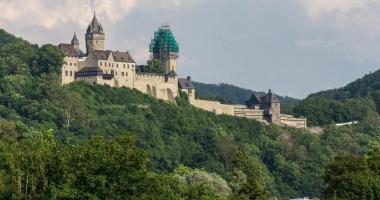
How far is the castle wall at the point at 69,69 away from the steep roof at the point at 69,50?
2.63 feet

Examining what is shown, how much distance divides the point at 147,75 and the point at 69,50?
9.43 m

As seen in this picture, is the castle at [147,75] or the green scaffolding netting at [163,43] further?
the green scaffolding netting at [163,43]

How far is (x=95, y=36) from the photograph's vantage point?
155125mm

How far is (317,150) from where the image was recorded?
158250 mm

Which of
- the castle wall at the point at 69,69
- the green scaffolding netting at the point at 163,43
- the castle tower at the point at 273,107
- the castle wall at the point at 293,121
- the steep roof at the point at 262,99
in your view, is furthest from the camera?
the green scaffolding netting at the point at 163,43

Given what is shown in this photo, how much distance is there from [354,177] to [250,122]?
7968cm

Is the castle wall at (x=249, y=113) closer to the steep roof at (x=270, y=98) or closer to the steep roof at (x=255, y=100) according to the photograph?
the steep roof at (x=270, y=98)

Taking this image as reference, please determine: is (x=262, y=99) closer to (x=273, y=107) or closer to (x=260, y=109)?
(x=260, y=109)

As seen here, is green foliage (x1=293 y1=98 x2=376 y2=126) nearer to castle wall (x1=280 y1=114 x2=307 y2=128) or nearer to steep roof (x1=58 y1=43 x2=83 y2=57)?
castle wall (x1=280 y1=114 x2=307 y2=128)

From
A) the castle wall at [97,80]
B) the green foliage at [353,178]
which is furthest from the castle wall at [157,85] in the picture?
the green foliage at [353,178]

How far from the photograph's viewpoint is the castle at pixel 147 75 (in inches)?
5714

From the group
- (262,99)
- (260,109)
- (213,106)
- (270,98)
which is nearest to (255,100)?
(262,99)

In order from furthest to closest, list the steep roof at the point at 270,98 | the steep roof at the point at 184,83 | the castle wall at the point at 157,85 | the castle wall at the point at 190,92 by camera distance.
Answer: the steep roof at the point at 270,98 → the steep roof at the point at 184,83 → the castle wall at the point at 190,92 → the castle wall at the point at 157,85

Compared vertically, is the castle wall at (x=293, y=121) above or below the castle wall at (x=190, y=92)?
below
